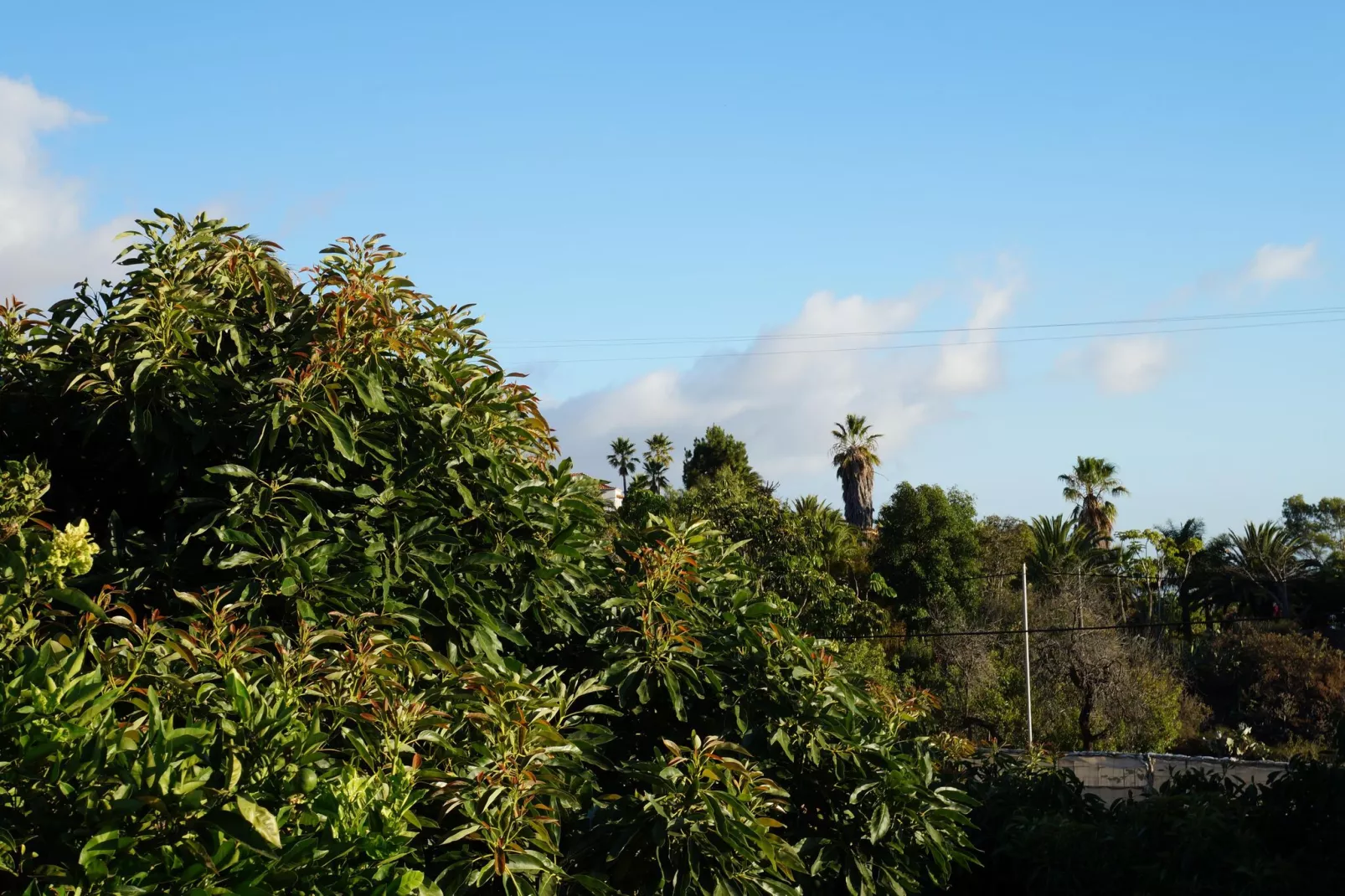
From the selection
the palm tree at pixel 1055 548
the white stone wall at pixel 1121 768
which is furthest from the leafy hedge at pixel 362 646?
the palm tree at pixel 1055 548

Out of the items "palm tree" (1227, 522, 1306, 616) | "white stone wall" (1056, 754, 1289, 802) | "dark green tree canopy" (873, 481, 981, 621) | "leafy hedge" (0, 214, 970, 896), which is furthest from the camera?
"palm tree" (1227, 522, 1306, 616)

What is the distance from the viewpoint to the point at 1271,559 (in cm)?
4653

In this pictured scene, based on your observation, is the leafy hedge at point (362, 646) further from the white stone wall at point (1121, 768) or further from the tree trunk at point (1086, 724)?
the tree trunk at point (1086, 724)

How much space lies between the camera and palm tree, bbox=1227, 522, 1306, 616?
1829 inches

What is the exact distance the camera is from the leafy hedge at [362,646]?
10.9 ft

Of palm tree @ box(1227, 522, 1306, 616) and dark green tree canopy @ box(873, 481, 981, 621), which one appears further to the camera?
palm tree @ box(1227, 522, 1306, 616)

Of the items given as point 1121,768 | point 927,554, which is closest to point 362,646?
point 1121,768

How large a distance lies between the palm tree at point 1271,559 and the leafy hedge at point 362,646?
4588 centimetres

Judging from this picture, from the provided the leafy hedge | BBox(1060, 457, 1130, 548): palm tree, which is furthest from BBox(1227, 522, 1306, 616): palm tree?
the leafy hedge

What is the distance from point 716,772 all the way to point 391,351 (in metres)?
2.28

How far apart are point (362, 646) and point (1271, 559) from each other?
160 feet

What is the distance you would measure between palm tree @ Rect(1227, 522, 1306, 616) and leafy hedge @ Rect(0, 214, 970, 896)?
45884mm

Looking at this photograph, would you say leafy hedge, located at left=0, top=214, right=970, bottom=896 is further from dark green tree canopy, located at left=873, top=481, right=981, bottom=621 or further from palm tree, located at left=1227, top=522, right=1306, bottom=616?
palm tree, located at left=1227, top=522, right=1306, bottom=616

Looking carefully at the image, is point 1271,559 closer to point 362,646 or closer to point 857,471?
point 857,471
